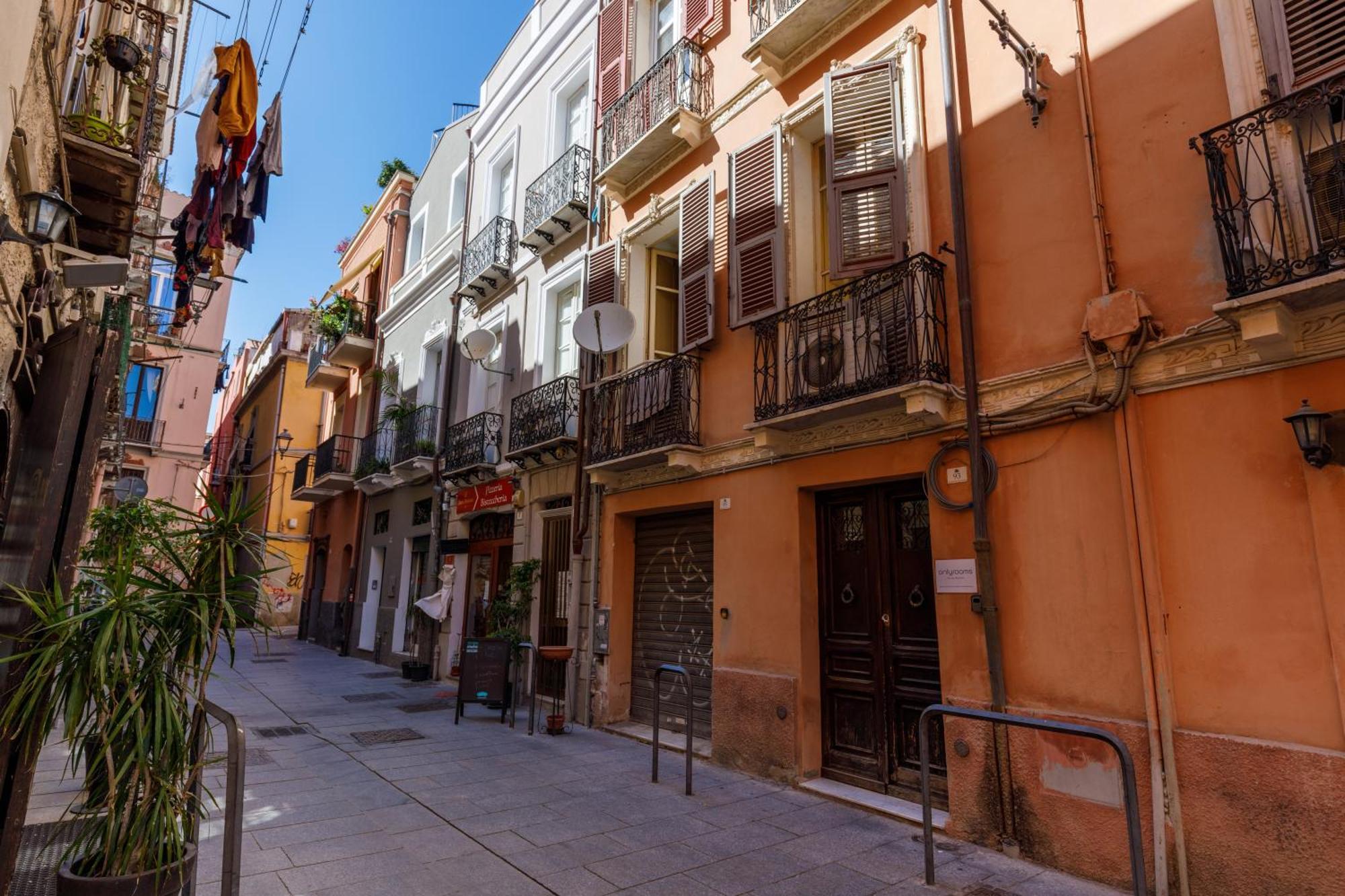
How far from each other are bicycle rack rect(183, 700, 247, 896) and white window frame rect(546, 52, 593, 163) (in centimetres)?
1110

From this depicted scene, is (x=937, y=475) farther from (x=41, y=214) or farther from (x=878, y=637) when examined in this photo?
(x=41, y=214)

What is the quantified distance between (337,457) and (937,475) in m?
17.8

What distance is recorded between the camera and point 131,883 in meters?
3.28

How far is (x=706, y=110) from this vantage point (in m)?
9.62

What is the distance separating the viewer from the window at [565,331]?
40.2 feet

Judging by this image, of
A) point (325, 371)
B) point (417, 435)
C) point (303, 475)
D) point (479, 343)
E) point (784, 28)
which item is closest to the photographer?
point (784, 28)

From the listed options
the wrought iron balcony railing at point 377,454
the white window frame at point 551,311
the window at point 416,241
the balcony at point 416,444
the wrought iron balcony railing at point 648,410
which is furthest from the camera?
the window at point 416,241

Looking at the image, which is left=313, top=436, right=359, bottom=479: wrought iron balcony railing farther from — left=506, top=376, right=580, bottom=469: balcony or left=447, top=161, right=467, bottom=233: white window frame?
left=506, top=376, right=580, bottom=469: balcony

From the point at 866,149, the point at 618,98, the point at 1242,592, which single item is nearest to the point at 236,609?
the point at 1242,592

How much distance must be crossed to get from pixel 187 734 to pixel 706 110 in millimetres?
8775

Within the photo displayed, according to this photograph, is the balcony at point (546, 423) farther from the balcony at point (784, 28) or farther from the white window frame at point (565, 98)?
the balcony at point (784, 28)

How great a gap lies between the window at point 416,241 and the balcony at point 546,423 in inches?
361

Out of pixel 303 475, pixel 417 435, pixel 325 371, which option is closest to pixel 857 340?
pixel 417 435

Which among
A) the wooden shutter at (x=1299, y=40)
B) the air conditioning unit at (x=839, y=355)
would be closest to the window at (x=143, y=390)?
the air conditioning unit at (x=839, y=355)
